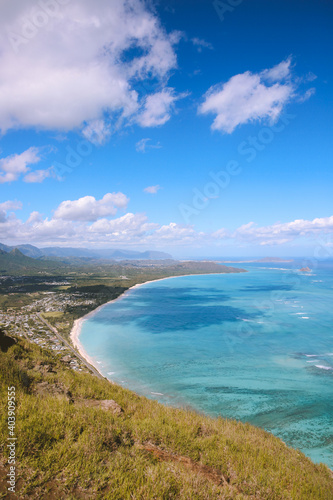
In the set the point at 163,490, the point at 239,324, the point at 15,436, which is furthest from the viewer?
the point at 239,324

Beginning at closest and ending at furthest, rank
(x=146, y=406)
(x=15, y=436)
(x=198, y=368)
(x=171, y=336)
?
(x=15, y=436) < (x=146, y=406) < (x=198, y=368) < (x=171, y=336)

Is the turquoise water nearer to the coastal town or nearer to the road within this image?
the road

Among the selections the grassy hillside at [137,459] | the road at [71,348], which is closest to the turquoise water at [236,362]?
the road at [71,348]

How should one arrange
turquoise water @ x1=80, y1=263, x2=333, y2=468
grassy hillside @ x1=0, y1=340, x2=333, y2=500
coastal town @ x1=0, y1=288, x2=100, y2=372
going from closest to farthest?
grassy hillside @ x1=0, y1=340, x2=333, y2=500 → turquoise water @ x1=80, y1=263, x2=333, y2=468 → coastal town @ x1=0, y1=288, x2=100, y2=372

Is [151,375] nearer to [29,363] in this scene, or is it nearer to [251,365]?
[251,365]

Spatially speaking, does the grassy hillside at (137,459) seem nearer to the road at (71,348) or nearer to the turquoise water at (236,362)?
the turquoise water at (236,362)

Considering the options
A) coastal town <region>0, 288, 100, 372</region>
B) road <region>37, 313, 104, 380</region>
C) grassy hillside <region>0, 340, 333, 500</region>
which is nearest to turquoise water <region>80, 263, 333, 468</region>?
road <region>37, 313, 104, 380</region>

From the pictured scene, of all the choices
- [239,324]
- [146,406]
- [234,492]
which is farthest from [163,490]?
[239,324]
